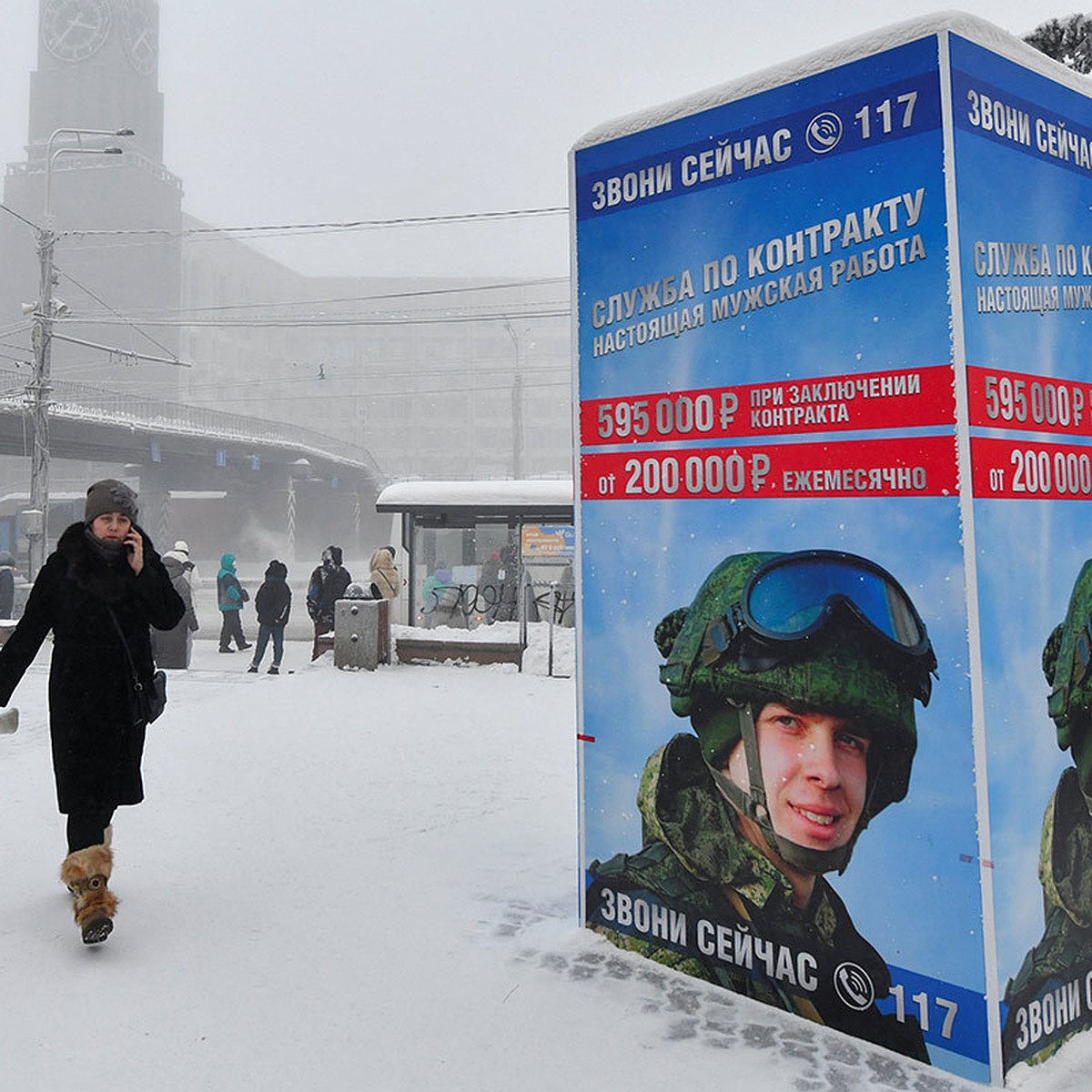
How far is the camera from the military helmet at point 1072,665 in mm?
2990

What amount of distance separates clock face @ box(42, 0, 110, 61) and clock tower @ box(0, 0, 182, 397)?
103 mm

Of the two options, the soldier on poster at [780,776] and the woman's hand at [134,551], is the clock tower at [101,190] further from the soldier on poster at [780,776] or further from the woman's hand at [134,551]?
the soldier on poster at [780,776]

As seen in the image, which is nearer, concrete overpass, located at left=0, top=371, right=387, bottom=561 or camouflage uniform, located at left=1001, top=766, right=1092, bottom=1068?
camouflage uniform, located at left=1001, top=766, right=1092, bottom=1068

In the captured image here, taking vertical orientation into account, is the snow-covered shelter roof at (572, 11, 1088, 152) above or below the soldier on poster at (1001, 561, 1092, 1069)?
above

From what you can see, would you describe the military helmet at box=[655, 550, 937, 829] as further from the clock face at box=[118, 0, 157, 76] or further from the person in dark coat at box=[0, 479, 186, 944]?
the clock face at box=[118, 0, 157, 76]

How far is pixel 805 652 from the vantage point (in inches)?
122

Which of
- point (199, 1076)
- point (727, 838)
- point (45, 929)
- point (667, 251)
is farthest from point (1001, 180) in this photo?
point (45, 929)

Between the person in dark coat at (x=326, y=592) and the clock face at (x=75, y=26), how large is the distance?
11967 centimetres

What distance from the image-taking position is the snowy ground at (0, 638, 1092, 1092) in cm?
279

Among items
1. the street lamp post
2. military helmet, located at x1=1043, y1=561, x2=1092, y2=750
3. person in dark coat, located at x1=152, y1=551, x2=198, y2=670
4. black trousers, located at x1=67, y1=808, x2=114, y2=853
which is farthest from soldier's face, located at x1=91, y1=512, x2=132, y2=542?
the street lamp post

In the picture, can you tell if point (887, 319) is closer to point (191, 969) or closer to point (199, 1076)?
point (199, 1076)

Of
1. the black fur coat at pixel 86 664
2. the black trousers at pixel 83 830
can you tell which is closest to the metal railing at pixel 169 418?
the black fur coat at pixel 86 664

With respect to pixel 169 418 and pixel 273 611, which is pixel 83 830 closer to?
pixel 273 611

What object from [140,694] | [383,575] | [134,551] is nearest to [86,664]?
[140,694]
